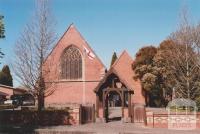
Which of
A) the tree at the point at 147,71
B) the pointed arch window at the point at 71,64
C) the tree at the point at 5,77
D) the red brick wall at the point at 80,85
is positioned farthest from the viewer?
the tree at the point at 5,77

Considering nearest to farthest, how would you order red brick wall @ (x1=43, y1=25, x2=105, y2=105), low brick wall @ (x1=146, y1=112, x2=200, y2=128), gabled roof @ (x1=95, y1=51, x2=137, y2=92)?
low brick wall @ (x1=146, y1=112, x2=200, y2=128) → red brick wall @ (x1=43, y1=25, x2=105, y2=105) → gabled roof @ (x1=95, y1=51, x2=137, y2=92)

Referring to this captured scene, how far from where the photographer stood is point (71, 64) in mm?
54594

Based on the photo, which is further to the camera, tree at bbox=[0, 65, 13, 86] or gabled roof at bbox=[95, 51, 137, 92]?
tree at bbox=[0, 65, 13, 86]

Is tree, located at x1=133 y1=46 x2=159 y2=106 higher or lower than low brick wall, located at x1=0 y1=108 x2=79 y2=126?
higher

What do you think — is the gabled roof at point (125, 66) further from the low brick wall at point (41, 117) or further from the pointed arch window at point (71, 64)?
the low brick wall at point (41, 117)

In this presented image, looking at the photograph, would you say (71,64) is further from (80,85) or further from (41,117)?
(41,117)

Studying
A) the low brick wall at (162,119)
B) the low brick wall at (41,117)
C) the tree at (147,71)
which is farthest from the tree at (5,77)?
the low brick wall at (162,119)

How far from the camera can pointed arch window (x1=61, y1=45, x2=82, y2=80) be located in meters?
54.5

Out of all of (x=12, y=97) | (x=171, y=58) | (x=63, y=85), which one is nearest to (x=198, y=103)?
(x=171, y=58)

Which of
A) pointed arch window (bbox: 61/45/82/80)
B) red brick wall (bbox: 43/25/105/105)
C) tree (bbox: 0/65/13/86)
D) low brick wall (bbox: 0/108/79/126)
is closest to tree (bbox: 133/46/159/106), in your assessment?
red brick wall (bbox: 43/25/105/105)

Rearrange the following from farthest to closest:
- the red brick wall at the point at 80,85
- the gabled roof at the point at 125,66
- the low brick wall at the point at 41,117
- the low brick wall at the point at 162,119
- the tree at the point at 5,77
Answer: the tree at the point at 5,77 < the gabled roof at the point at 125,66 < the red brick wall at the point at 80,85 < the low brick wall at the point at 41,117 < the low brick wall at the point at 162,119

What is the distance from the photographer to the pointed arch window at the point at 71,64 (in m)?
54.5

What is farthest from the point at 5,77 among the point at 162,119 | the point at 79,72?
the point at 162,119

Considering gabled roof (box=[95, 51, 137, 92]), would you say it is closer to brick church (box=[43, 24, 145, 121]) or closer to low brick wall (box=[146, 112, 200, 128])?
brick church (box=[43, 24, 145, 121])
